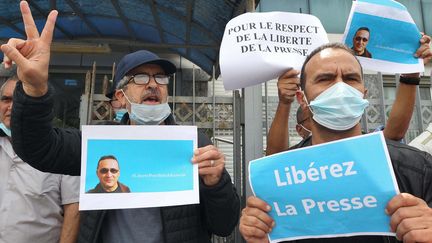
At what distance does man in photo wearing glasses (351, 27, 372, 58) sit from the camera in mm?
2039

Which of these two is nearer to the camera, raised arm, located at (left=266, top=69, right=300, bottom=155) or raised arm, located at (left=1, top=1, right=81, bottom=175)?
raised arm, located at (left=1, top=1, right=81, bottom=175)

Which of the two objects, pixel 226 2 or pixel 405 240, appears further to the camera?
pixel 226 2

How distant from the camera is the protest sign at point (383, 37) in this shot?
2018 mm

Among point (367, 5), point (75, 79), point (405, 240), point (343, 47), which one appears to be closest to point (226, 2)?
point (367, 5)

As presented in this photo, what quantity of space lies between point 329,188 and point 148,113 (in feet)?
3.49

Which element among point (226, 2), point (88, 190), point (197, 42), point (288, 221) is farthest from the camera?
point (197, 42)

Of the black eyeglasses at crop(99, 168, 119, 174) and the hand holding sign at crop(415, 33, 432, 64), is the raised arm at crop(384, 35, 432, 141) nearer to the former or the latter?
the hand holding sign at crop(415, 33, 432, 64)

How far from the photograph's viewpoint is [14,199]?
210cm

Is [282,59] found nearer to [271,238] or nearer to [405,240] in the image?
[271,238]

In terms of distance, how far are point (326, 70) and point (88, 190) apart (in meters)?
1.21

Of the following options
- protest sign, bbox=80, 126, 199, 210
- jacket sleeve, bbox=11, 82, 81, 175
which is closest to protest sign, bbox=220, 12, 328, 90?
protest sign, bbox=80, 126, 199, 210

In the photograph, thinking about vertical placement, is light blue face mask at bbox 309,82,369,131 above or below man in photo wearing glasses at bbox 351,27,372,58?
below

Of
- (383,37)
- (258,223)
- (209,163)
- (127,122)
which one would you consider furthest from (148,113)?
(383,37)

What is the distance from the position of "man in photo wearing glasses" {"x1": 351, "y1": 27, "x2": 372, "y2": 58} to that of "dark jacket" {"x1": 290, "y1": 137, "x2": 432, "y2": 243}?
2.66 ft
